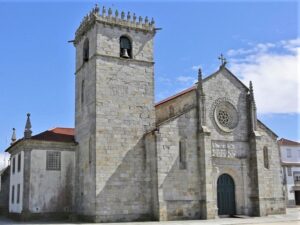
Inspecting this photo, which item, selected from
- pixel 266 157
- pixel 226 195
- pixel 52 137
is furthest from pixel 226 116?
pixel 52 137

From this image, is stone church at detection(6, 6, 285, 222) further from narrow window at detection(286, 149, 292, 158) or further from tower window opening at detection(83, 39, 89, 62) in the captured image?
narrow window at detection(286, 149, 292, 158)

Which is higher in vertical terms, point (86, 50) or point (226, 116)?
Result: point (86, 50)

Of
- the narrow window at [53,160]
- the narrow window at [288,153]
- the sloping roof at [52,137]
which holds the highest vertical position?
the narrow window at [288,153]

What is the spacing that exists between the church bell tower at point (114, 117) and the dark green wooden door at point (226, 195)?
5734mm

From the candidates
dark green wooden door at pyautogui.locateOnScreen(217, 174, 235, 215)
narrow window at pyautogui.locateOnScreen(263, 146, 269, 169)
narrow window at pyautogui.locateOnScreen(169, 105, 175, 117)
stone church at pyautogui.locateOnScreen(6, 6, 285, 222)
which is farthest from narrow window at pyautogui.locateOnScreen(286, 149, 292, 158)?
narrow window at pyautogui.locateOnScreen(169, 105, 175, 117)

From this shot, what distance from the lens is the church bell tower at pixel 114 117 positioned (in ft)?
94.4

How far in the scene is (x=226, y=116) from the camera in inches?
1309

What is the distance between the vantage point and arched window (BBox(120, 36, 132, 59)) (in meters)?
31.6

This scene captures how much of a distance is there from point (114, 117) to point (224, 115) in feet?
29.3

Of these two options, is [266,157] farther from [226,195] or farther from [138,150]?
[138,150]

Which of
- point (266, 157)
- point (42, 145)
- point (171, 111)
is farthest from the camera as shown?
point (171, 111)

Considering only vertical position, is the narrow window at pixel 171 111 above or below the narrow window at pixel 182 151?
above

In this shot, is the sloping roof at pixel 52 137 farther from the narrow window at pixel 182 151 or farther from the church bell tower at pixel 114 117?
the narrow window at pixel 182 151

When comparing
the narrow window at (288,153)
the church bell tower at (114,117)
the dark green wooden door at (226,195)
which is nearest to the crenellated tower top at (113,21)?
the church bell tower at (114,117)
